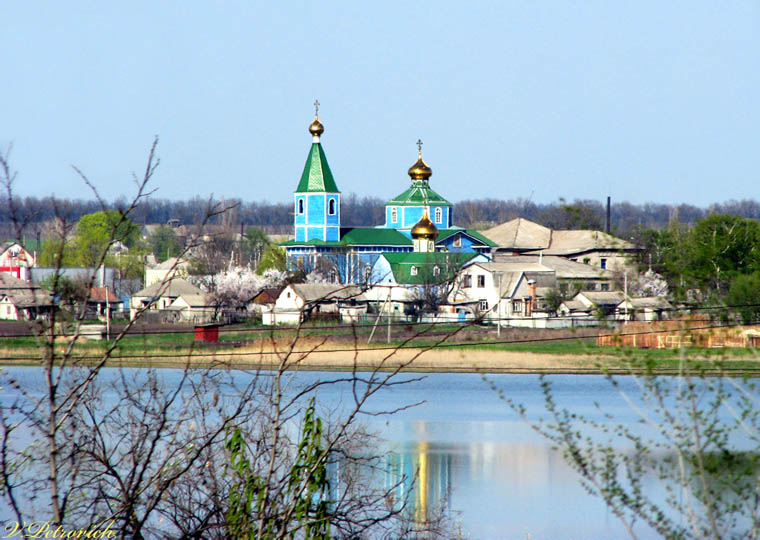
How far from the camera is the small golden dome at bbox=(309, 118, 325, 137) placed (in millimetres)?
53125

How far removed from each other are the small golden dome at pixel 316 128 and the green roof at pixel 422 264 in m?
9.52

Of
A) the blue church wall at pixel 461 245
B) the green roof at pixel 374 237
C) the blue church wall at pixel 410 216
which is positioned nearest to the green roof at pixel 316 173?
the green roof at pixel 374 237

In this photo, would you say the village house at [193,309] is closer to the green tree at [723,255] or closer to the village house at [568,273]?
the village house at [568,273]

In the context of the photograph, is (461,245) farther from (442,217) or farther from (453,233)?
(442,217)

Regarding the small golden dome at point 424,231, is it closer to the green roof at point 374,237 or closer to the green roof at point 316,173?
the green roof at point 374,237

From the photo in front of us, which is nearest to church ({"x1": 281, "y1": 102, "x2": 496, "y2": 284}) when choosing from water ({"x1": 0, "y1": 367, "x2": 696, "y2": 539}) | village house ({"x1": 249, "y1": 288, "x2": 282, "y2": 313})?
village house ({"x1": 249, "y1": 288, "x2": 282, "y2": 313})

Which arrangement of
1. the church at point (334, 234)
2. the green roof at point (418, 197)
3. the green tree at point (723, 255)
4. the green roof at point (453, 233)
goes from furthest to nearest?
the green roof at point (418, 197) < the green roof at point (453, 233) < the church at point (334, 234) < the green tree at point (723, 255)

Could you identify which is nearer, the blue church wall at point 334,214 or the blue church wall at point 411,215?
the blue church wall at point 334,214

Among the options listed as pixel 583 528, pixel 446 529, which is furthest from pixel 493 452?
pixel 446 529

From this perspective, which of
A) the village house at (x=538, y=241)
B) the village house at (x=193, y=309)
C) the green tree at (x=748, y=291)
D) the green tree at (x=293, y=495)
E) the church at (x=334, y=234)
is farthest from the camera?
the village house at (x=538, y=241)

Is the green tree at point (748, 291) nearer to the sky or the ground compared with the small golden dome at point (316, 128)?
nearer to the ground

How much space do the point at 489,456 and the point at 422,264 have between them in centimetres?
2772

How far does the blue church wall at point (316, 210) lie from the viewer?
5275cm

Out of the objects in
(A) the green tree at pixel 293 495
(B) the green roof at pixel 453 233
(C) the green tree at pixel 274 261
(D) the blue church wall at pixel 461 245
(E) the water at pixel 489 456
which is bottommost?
(E) the water at pixel 489 456
